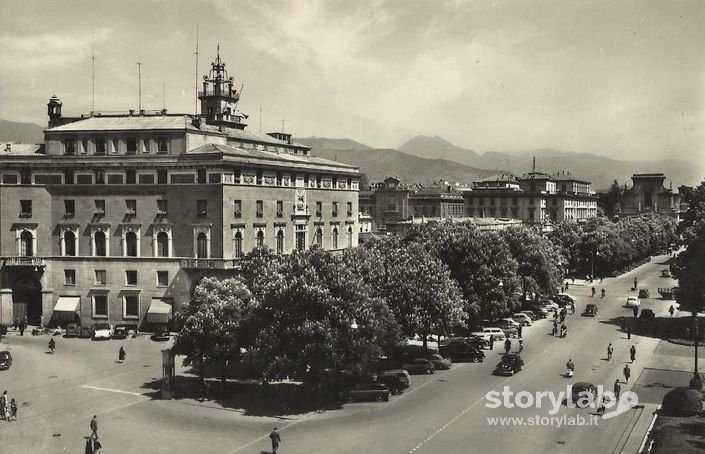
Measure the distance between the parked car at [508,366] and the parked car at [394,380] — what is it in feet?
29.0

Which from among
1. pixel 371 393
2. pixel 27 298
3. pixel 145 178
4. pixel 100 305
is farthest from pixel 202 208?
pixel 371 393

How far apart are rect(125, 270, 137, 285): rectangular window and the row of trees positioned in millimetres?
19695

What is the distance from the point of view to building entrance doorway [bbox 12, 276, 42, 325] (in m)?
79.9

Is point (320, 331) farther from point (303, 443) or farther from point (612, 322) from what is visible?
point (612, 322)

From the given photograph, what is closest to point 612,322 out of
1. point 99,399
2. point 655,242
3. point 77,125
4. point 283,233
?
point 283,233

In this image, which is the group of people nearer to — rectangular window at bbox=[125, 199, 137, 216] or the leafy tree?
the leafy tree

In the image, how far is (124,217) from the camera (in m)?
78.1

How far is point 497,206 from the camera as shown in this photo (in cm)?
19088

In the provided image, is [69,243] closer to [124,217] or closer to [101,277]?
[101,277]

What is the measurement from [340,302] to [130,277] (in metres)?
38.9

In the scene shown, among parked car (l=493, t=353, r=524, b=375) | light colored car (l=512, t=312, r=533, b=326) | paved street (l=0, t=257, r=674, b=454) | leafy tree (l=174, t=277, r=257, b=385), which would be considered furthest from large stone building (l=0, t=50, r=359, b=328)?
parked car (l=493, t=353, r=524, b=375)

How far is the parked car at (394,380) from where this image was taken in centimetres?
5075

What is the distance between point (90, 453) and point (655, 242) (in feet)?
561

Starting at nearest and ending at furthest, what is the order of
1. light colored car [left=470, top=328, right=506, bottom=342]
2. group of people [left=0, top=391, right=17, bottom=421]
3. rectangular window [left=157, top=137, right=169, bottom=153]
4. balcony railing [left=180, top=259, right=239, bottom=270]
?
group of people [left=0, top=391, right=17, bottom=421] < light colored car [left=470, top=328, right=506, bottom=342] < balcony railing [left=180, top=259, right=239, bottom=270] < rectangular window [left=157, top=137, right=169, bottom=153]
